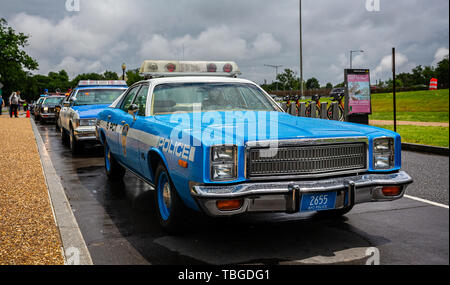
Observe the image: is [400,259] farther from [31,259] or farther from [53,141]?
[53,141]

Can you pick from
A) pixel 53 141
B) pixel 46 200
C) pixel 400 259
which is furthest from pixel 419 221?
pixel 53 141

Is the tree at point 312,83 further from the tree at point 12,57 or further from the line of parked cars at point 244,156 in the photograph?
A: the line of parked cars at point 244,156

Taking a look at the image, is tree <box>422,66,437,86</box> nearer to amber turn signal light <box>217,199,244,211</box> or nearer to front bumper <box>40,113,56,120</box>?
front bumper <box>40,113,56,120</box>

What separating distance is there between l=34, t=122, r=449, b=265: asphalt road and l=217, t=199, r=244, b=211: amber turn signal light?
19.5 inches

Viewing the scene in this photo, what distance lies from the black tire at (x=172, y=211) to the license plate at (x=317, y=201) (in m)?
1.23

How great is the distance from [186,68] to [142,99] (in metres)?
3.08

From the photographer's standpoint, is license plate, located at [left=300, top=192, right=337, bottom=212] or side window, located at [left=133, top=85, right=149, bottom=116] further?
side window, located at [left=133, top=85, right=149, bottom=116]

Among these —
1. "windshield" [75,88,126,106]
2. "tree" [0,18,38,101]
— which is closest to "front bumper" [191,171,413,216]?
"windshield" [75,88,126,106]

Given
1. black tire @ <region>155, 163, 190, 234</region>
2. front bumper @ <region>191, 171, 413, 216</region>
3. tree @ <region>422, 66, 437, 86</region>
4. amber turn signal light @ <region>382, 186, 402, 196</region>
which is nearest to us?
front bumper @ <region>191, 171, 413, 216</region>

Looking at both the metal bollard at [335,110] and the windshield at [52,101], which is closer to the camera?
the metal bollard at [335,110]

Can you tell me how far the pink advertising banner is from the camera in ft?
46.1

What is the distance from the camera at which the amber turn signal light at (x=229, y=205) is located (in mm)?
3906

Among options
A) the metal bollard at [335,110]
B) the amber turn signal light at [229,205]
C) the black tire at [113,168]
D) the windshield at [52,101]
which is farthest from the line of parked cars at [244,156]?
the windshield at [52,101]

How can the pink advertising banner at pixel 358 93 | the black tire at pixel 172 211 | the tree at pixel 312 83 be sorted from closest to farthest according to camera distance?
1. the black tire at pixel 172 211
2. the pink advertising banner at pixel 358 93
3. the tree at pixel 312 83
